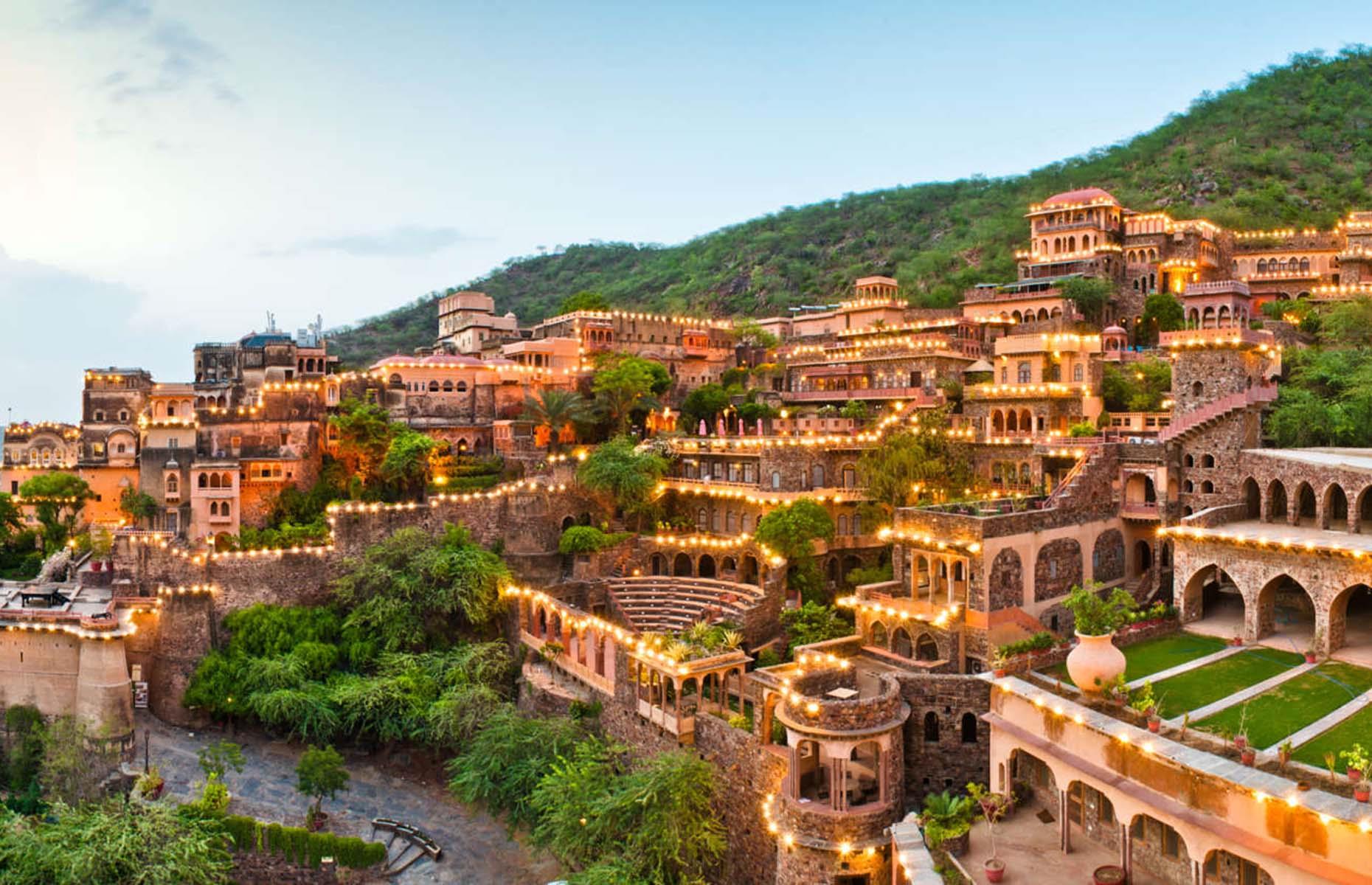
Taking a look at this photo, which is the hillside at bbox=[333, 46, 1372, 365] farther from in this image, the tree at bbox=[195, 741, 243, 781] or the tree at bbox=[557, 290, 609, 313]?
the tree at bbox=[195, 741, 243, 781]

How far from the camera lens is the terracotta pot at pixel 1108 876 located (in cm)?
1903

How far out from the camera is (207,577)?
39.2m

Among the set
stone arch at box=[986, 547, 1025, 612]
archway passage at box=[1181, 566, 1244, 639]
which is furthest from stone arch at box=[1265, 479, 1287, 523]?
stone arch at box=[986, 547, 1025, 612]

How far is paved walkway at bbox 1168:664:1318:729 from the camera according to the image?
20766 millimetres

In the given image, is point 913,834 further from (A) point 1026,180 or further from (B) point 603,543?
(A) point 1026,180

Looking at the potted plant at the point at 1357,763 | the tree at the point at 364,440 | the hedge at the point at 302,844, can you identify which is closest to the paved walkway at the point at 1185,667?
the potted plant at the point at 1357,763

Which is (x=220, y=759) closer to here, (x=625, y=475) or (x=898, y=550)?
(x=625, y=475)

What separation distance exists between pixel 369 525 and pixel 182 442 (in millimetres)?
12989

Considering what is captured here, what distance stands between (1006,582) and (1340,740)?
11.0 metres

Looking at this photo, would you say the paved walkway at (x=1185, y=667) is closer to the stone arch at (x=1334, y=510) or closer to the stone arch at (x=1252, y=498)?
the stone arch at (x=1334, y=510)

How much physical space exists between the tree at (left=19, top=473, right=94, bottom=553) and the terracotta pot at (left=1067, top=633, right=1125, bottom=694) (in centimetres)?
4724

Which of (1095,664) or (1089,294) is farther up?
(1089,294)

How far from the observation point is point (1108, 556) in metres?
32.8

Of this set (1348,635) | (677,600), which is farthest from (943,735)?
(677,600)
